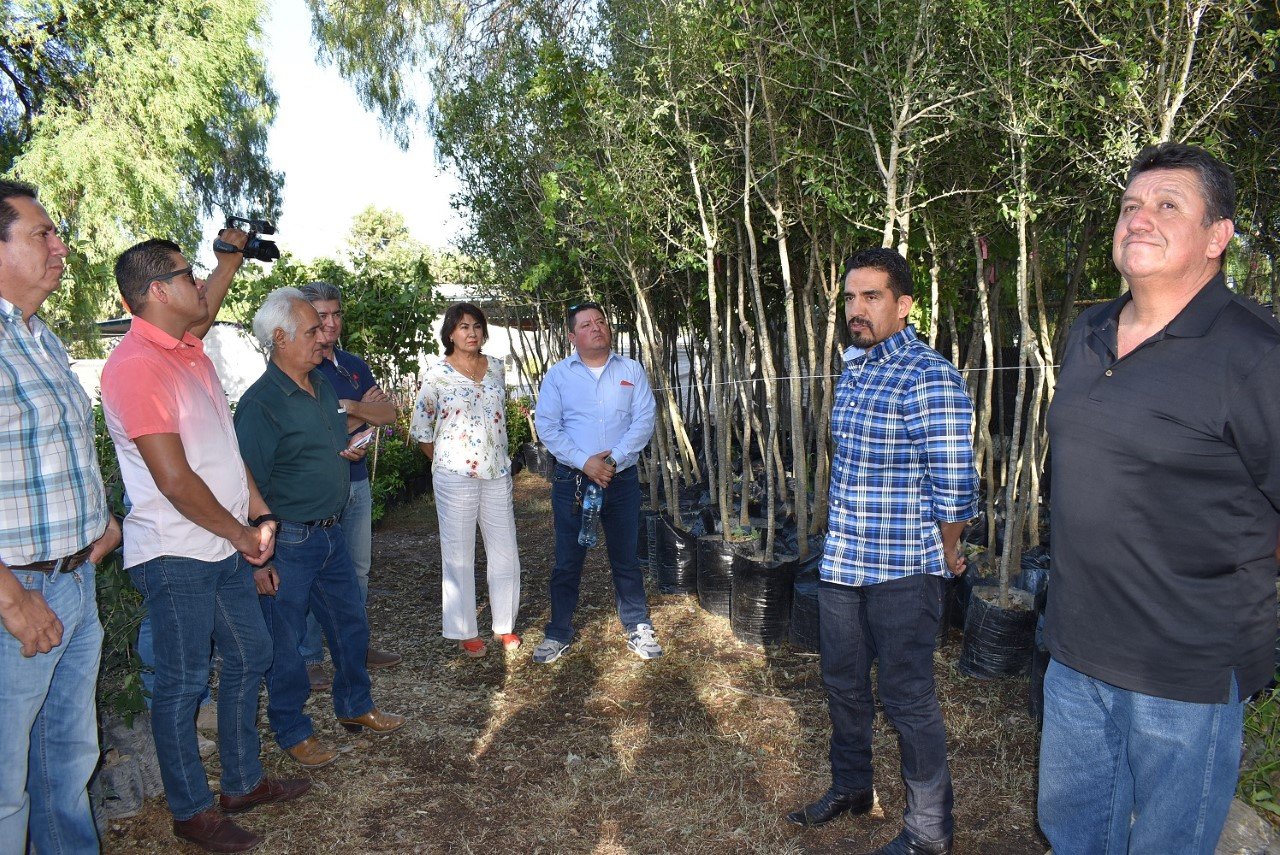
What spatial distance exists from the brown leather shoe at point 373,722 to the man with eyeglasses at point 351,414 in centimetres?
53

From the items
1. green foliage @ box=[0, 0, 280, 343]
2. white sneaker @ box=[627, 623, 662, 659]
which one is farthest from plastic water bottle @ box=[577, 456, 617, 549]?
green foliage @ box=[0, 0, 280, 343]

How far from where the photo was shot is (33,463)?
2.08 metres

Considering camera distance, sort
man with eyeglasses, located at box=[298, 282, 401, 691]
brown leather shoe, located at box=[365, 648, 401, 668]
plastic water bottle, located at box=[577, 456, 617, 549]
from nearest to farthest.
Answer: man with eyeglasses, located at box=[298, 282, 401, 691]
plastic water bottle, located at box=[577, 456, 617, 549]
brown leather shoe, located at box=[365, 648, 401, 668]

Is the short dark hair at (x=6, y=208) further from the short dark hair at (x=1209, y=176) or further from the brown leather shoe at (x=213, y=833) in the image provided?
the short dark hair at (x=1209, y=176)

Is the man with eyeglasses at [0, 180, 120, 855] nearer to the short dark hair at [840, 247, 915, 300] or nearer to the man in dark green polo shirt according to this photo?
the man in dark green polo shirt

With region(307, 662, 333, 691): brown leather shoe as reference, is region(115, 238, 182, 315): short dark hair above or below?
above

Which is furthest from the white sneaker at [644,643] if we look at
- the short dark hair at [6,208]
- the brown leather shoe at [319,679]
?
the short dark hair at [6,208]

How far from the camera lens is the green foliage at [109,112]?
39.4ft

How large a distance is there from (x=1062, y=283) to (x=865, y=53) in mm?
3548

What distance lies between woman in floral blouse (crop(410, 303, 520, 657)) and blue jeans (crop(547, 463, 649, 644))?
254 mm

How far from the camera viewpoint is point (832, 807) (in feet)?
9.50

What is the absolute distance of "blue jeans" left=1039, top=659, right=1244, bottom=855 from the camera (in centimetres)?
171

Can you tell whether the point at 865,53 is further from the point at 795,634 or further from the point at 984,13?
the point at 795,634

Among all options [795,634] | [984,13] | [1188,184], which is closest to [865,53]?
[984,13]
